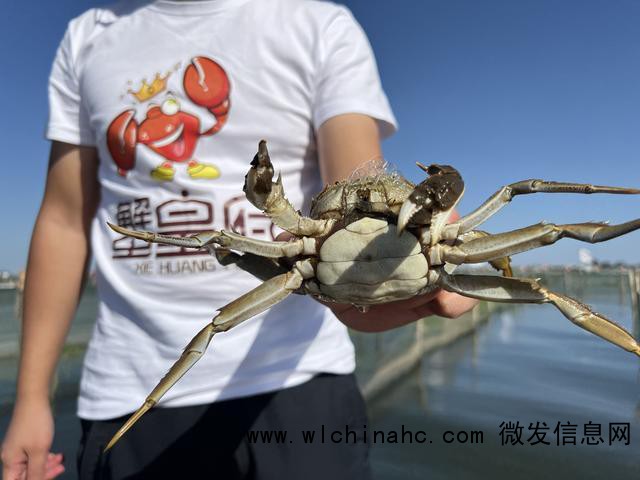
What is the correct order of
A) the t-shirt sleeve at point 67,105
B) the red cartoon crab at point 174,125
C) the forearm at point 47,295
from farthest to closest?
the t-shirt sleeve at point 67,105, the forearm at point 47,295, the red cartoon crab at point 174,125

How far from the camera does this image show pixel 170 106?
6.91 ft

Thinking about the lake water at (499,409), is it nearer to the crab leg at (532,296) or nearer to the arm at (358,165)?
the crab leg at (532,296)

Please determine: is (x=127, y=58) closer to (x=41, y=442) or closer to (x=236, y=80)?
(x=236, y=80)

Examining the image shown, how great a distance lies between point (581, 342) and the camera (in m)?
9.73

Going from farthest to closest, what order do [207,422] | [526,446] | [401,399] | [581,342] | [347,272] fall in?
[581,342] < [401,399] < [526,446] < [207,422] < [347,272]

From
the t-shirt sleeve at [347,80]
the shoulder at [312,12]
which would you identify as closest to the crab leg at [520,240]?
the t-shirt sleeve at [347,80]

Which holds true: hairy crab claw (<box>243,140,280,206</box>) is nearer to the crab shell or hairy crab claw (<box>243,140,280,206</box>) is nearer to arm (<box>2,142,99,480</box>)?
the crab shell

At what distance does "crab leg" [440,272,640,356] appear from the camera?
1316 millimetres

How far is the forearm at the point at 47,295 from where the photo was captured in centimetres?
219

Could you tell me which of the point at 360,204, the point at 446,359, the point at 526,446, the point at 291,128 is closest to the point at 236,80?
the point at 291,128

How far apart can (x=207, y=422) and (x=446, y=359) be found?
724 cm

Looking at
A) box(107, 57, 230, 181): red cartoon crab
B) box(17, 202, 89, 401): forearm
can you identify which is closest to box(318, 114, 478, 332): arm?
box(107, 57, 230, 181): red cartoon crab

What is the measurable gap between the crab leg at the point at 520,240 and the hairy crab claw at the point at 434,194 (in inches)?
7.4

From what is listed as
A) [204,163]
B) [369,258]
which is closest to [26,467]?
[204,163]
